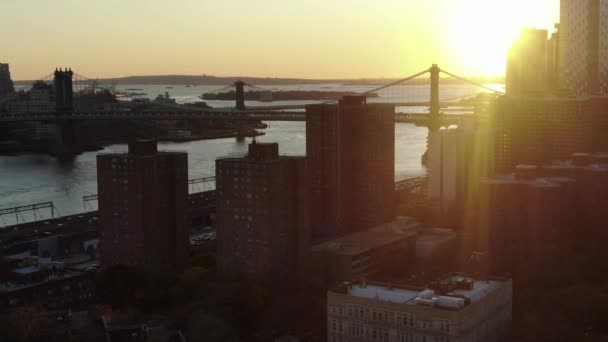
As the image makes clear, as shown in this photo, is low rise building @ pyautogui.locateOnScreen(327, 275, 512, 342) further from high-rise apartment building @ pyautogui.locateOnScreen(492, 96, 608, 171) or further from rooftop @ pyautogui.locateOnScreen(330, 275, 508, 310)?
high-rise apartment building @ pyautogui.locateOnScreen(492, 96, 608, 171)

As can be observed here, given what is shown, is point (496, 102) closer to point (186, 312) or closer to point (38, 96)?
point (186, 312)

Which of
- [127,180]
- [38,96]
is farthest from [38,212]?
[38,96]

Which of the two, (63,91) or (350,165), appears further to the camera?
A: (63,91)

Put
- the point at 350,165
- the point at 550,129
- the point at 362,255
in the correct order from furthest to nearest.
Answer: the point at 550,129, the point at 350,165, the point at 362,255

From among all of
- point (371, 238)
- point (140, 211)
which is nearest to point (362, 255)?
point (371, 238)

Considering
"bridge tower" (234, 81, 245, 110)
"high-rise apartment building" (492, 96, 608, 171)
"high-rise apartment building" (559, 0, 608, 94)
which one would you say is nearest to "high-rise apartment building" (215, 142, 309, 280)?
"high-rise apartment building" (492, 96, 608, 171)

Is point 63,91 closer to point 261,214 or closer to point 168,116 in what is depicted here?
point 168,116

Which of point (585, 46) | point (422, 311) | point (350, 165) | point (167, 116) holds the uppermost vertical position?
point (585, 46)
